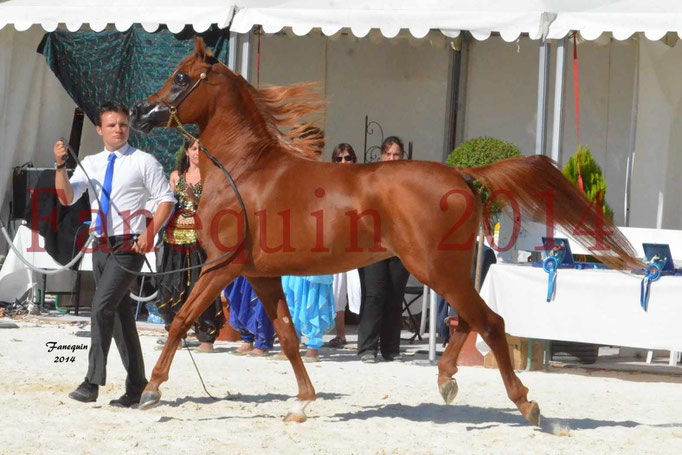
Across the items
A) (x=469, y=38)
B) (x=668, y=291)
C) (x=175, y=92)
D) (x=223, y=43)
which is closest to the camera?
(x=175, y=92)

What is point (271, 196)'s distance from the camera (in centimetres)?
623

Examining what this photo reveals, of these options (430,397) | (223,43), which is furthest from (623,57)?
(430,397)

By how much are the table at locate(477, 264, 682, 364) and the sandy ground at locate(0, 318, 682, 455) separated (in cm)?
35

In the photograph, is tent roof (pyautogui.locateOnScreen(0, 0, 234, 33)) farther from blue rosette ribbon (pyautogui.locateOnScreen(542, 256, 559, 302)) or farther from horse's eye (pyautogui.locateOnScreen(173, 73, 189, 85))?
blue rosette ribbon (pyautogui.locateOnScreen(542, 256, 559, 302))

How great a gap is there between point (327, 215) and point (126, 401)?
1666 millimetres

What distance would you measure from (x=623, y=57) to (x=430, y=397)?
18.0 feet

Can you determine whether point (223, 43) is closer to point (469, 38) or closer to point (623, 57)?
point (469, 38)

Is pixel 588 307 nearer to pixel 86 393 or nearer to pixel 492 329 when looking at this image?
pixel 492 329

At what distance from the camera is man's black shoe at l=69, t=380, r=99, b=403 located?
6.55 m

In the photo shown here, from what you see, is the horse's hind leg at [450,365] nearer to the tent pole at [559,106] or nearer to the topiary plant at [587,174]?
the topiary plant at [587,174]

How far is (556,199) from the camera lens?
6160 millimetres

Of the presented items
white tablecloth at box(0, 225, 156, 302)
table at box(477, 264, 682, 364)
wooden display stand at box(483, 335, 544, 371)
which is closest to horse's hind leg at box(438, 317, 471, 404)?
table at box(477, 264, 682, 364)

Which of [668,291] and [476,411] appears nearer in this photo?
[476,411]

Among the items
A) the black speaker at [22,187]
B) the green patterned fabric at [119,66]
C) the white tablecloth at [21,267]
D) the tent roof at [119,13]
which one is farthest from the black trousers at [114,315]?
the black speaker at [22,187]
